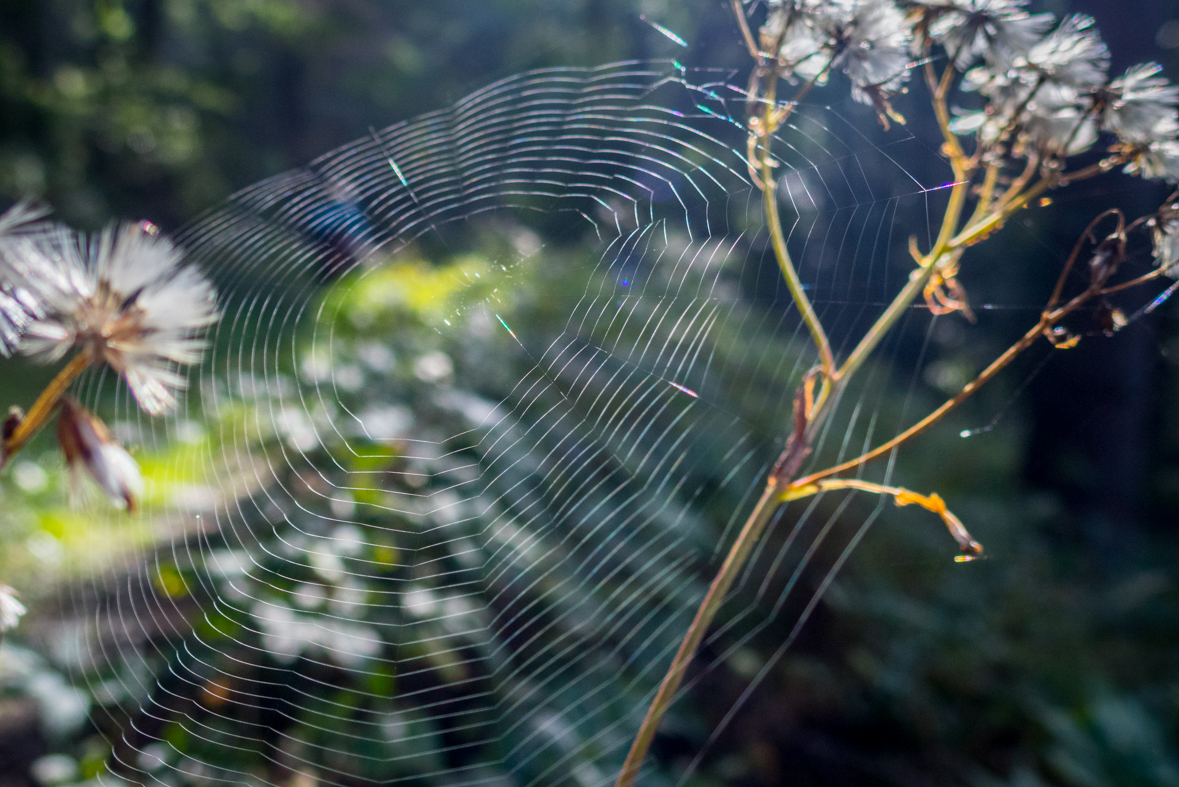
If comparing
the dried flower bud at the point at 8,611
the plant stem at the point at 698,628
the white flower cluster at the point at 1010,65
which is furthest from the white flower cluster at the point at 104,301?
the white flower cluster at the point at 1010,65

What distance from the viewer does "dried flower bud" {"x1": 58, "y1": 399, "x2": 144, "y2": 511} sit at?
0.46m

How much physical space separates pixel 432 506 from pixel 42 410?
39.4 inches

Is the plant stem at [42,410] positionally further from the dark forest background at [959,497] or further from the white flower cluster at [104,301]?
the dark forest background at [959,497]

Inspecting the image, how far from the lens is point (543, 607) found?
162 cm

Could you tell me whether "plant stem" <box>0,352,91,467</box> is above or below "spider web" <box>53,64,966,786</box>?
above

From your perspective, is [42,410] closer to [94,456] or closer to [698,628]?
[94,456]

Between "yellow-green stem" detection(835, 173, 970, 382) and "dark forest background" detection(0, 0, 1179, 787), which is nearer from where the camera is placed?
"yellow-green stem" detection(835, 173, 970, 382)

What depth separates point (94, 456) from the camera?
0.47 metres

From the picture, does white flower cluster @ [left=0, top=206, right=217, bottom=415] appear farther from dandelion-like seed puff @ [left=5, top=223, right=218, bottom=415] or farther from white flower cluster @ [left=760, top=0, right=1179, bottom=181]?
white flower cluster @ [left=760, top=0, right=1179, bottom=181]

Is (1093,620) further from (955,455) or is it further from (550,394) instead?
(550,394)

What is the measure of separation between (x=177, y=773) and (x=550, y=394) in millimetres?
1380

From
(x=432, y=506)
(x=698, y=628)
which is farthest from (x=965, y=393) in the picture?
(x=432, y=506)

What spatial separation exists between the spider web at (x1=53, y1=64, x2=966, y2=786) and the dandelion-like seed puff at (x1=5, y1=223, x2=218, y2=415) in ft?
1.26

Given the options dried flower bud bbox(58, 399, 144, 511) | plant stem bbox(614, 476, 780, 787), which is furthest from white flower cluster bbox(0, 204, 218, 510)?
plant stem bbox(614, 476, 780, 787)
